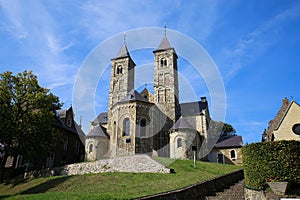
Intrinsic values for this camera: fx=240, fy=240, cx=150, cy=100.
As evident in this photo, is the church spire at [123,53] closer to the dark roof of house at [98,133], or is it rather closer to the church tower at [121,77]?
the church tower at [121,77]

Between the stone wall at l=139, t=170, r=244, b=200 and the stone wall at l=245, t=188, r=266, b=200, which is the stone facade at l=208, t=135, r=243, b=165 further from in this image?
the stone wall at l=245, t=188, r=266, b=200

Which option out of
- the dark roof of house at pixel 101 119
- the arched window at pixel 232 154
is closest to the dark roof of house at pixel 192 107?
the arched window at pixel 232 154

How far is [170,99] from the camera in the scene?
38.2 m

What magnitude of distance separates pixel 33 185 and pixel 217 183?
14854 millimetres

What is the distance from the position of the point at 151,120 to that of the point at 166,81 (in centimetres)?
1068

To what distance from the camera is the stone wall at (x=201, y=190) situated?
12.8 metres

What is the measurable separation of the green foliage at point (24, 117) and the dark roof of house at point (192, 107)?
2302cm

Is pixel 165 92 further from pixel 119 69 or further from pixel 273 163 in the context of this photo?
pixel 273 163

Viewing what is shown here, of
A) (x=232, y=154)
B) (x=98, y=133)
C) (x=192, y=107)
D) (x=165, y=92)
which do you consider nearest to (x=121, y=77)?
(x=165, y=92)

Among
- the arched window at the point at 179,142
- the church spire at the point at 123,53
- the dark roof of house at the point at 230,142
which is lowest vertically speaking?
the arched window at the point at 179,142

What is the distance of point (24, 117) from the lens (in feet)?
73.2

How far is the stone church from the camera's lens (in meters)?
29.8

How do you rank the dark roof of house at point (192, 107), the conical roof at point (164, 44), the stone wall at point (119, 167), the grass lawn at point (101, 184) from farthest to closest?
the conical roof at point (164, 44)
the dark roof of house at point (192, 107)
the stone wall at point (119, 167)
the grass lawn at point (101, 184)

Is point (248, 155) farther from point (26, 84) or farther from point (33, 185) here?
point (26, 84)
